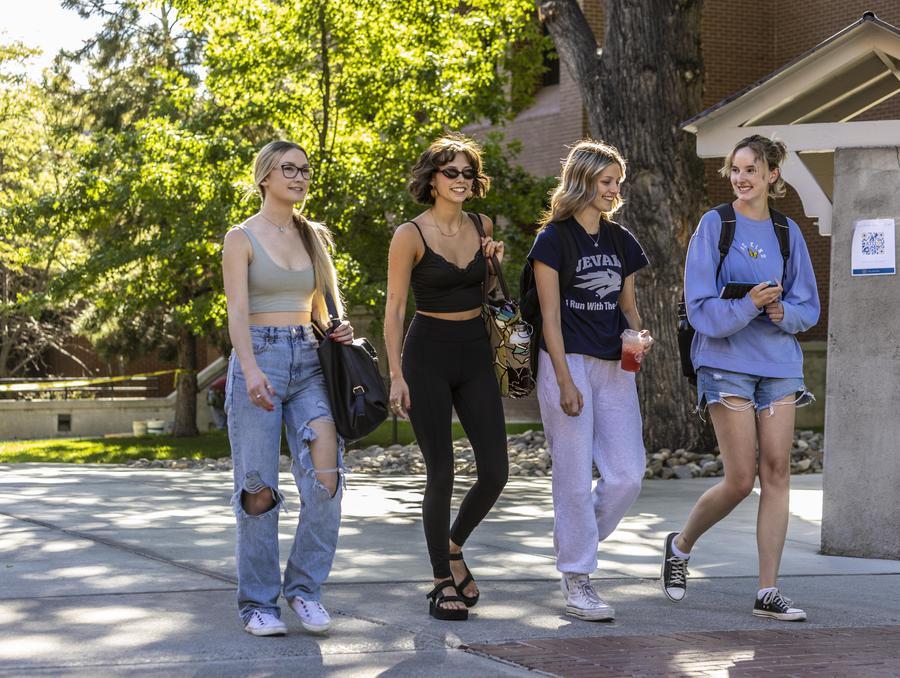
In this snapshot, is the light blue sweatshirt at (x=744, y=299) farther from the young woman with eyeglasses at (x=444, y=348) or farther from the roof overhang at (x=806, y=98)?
the roof overhang at (x=806, y=98)

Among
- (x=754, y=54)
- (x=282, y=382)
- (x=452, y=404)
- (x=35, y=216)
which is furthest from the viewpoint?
(x=754, y=54)

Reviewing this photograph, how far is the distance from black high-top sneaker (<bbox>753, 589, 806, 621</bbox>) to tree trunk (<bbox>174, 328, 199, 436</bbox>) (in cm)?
2137

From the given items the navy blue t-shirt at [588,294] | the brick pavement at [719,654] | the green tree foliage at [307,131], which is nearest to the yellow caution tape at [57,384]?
the green tree foliage at [307,131]

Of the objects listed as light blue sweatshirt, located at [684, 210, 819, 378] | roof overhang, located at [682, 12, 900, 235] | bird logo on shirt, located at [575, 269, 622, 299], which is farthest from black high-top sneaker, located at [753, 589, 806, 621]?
roof overhang, located at [682, 12, 900, 235]

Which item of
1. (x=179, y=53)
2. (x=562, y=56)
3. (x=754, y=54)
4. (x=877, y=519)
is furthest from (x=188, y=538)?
(x=179, y=53)

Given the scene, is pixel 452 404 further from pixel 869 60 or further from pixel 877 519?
pixel 869 60

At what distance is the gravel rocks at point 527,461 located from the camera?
1354 centimetres

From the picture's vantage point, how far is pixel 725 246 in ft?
19.0

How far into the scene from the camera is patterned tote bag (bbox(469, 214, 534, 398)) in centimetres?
562

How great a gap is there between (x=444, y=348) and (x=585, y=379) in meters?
0.63

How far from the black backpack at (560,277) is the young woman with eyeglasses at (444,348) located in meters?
0.20

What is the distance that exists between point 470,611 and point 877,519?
2.95 metres

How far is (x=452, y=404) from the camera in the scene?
5.69 m

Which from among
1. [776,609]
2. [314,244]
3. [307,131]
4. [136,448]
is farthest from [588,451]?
[136,448]
